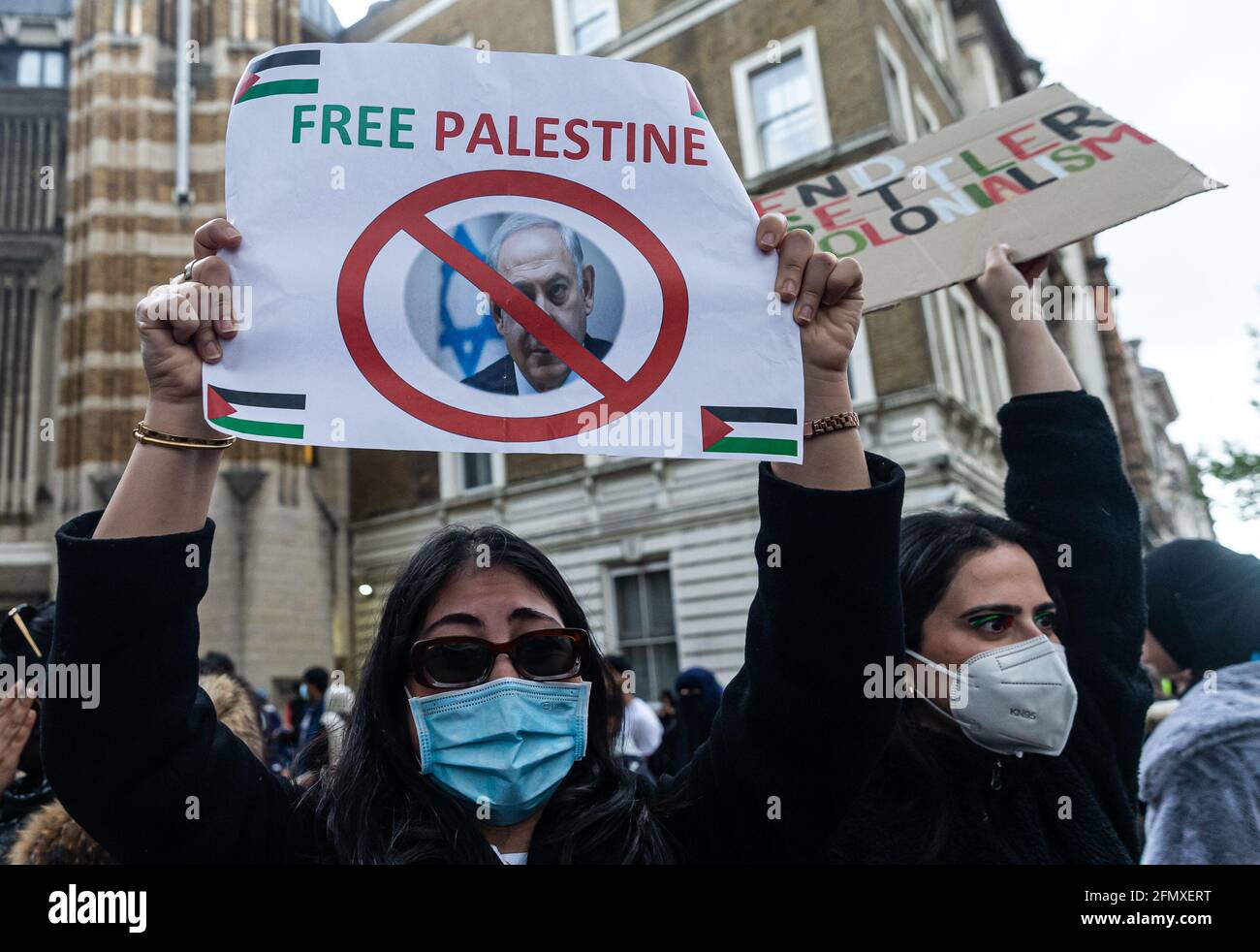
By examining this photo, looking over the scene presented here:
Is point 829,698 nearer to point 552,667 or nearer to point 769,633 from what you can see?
point 769,633

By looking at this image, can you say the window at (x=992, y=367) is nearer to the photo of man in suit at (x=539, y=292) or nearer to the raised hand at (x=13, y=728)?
the photo of man in suit at (x=539, y=292)

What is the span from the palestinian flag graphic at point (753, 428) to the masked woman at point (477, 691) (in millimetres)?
68

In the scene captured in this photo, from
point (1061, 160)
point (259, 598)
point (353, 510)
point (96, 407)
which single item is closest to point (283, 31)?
point (96, 407)

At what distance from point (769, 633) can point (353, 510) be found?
19461 mm

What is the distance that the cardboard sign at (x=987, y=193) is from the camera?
2213 mm

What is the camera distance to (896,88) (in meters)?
15.3

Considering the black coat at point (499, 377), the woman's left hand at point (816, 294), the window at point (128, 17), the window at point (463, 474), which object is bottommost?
the black coat at point (499, 377)

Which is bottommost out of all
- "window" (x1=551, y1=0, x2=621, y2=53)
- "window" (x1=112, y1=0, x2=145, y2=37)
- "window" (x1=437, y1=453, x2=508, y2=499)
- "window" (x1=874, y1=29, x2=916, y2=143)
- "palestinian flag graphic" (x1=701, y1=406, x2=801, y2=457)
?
"palestinian flag graphic" (x1=701, y1=406, x2=801, y2=457)

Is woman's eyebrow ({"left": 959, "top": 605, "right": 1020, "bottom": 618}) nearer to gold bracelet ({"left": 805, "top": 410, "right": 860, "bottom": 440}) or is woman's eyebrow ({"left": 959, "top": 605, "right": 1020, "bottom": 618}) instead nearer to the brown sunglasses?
gold bracelet ({"left": 805, "top": 410, "right": 860, "bottom": 440})

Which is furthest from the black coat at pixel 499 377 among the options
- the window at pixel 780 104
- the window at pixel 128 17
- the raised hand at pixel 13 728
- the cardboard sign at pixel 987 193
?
the window at pixel 128 17

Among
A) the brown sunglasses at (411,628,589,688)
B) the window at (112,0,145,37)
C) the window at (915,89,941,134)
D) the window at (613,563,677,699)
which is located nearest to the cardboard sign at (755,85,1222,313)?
the brown sunglasses at (411,628,589,688)

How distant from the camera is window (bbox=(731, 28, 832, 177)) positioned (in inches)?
585

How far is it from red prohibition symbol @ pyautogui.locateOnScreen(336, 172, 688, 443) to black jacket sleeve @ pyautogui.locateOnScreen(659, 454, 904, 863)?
30cm

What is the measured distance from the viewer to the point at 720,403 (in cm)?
154
